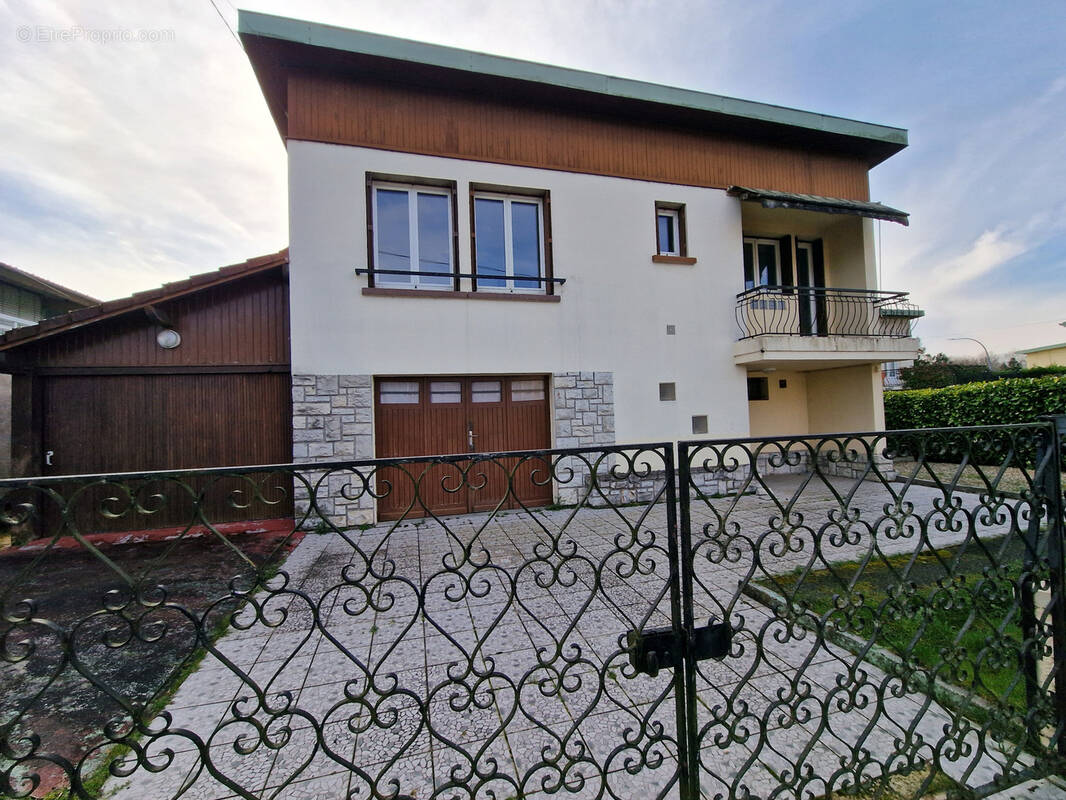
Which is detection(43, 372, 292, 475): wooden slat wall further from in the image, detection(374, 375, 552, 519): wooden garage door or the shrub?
the shrub

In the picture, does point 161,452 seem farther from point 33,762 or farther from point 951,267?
point 951,267

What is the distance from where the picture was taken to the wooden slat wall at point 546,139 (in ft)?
17.1

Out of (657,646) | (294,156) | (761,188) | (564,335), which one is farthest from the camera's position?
(761,188)

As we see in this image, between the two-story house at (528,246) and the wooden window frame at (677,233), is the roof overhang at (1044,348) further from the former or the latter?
the wooden window frame at (677,233)

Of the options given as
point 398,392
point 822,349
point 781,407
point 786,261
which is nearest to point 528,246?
point 398,392

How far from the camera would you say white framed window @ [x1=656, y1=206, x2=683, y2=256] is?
259 inches

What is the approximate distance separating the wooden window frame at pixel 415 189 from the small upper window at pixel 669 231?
3217mm

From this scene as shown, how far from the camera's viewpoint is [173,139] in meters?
4.72

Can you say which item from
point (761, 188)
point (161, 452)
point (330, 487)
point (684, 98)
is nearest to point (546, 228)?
point (684, 98)

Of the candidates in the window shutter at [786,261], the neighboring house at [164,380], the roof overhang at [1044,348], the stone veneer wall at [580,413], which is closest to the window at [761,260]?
the window shutter at [786,261]

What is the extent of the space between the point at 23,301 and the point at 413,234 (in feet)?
29.0

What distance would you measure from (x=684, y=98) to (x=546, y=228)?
2833 millimetres

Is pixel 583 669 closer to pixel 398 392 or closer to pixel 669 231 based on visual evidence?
pixel 398 392

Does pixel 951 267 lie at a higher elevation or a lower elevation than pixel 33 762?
higher
